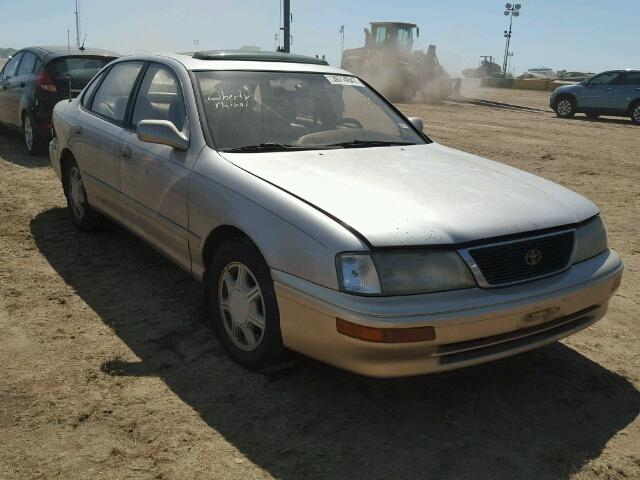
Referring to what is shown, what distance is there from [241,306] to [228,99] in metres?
1.28

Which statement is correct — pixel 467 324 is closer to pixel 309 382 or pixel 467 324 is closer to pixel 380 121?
pixel 309 382

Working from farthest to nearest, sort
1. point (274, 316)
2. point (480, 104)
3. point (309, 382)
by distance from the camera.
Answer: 1. point (480, 104)
2. point (309, 382)
3. point (274, 316)

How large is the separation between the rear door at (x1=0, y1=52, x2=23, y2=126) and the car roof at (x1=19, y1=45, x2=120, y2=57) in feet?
1.50

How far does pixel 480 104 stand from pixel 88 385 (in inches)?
881

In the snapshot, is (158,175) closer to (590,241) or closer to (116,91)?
(116,91)

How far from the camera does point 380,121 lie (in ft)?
14.2

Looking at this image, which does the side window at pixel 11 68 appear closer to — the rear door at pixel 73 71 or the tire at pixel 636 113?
the rear door at pixel 73 71

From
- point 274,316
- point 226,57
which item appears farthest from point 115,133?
point 274,316

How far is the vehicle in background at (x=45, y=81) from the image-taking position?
8.76 metres

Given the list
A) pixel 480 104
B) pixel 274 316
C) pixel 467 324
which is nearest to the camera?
pixel 467 324

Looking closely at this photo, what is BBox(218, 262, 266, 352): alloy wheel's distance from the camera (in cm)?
311

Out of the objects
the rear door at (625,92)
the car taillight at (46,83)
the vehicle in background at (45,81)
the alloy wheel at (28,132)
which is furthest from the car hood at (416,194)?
the rear door at (625,92)

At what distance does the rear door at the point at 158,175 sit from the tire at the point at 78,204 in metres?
1.06

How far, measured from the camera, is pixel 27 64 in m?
9.38
